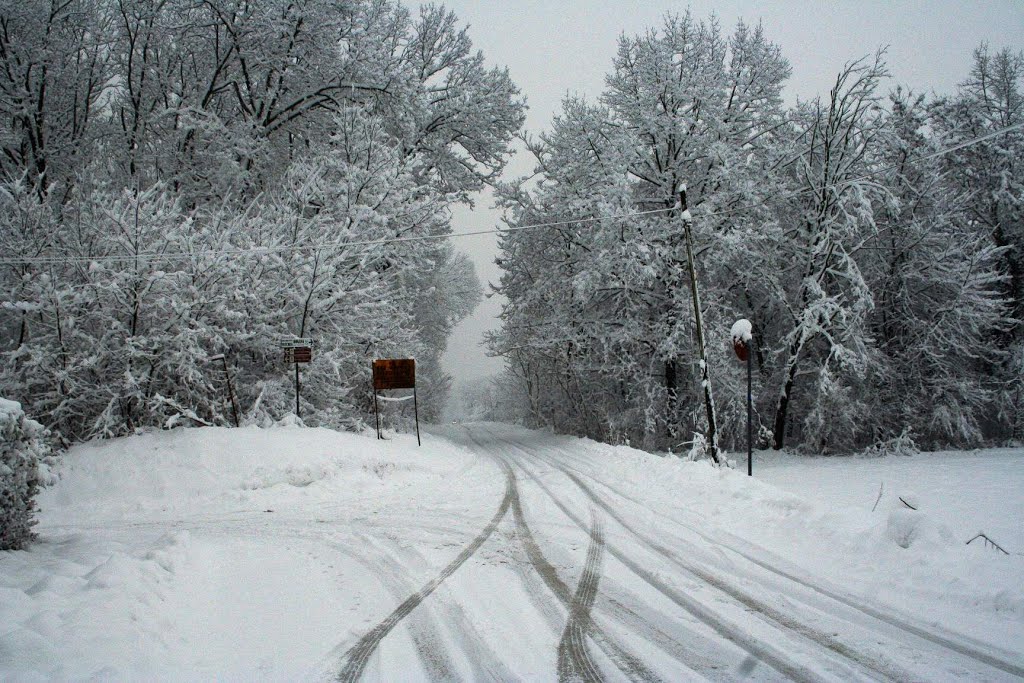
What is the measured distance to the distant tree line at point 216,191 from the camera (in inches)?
439

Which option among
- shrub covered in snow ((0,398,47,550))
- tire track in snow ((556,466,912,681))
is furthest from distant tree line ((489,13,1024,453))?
shrub covered in snow ((0,398,47,550))

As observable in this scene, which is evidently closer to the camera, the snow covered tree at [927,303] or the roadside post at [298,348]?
the roadside post at [298,348]

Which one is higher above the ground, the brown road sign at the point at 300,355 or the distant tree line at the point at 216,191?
the distant tree line at the point at 216,191

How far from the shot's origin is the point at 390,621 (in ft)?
13.0


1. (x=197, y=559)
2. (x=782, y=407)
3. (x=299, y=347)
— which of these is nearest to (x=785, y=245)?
(x=782, y=407)

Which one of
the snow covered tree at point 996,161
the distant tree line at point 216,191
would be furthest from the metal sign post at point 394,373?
the snow covered tree at point 996,161

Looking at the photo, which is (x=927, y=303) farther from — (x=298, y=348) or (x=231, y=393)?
(x=231, y=393)

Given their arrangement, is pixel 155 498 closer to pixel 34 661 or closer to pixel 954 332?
pixel 34 661

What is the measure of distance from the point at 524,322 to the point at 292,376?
1182 centimetres

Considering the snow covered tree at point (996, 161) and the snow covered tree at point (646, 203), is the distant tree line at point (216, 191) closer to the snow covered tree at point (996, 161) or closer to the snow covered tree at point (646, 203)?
the snow covered tree at point (646, 203)

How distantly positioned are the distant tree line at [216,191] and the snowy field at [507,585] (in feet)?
11.1

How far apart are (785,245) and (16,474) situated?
20356mm

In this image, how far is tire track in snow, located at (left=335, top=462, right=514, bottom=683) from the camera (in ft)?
10.6

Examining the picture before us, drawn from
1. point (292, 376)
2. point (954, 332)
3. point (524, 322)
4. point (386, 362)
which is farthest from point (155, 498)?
point (954, 332)
